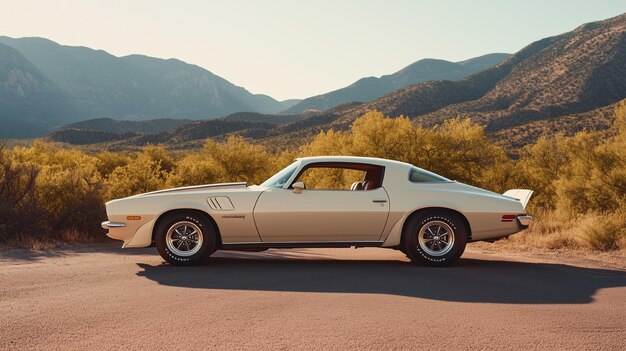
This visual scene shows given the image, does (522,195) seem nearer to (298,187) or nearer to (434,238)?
(434,238)

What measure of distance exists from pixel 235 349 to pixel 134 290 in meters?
2.62

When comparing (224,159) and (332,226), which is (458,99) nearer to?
(224,159)

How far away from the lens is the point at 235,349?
4320mm

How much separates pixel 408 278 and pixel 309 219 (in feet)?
5.43

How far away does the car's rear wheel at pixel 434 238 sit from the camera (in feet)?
27.6

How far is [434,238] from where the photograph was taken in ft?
27.8

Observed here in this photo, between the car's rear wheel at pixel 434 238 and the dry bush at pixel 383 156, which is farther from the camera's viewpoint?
the dry bush at pixel 383 156

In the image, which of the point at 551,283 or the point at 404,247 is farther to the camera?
the point at 404,247

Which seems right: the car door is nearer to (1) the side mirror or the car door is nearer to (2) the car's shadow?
(1) the side mirror

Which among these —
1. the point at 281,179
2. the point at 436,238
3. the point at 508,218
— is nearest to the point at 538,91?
the point at 508,218

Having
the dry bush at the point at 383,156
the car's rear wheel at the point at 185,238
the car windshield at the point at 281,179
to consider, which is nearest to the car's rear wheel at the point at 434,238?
the car windshield at the point at 281,179

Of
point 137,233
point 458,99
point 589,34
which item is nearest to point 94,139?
point 458,99

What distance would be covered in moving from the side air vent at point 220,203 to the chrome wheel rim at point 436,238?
2.68 m

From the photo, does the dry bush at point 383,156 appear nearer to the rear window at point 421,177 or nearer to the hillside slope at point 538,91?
the rear window at point 421,177
